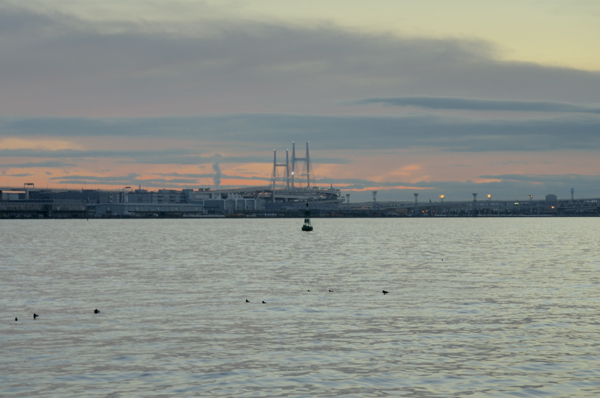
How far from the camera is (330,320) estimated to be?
2433 cm

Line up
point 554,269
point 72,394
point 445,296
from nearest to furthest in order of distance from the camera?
point 72,394, point 445,296, point 554,269

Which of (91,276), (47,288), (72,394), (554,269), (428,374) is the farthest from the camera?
(554,269)

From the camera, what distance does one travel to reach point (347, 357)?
1820 cm

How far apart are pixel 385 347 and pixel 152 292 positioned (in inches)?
618

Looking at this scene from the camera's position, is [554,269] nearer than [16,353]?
No

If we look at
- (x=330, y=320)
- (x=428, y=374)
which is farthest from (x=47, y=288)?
(x=428, y=374)

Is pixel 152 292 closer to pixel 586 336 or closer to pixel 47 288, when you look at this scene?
pixel 47 288

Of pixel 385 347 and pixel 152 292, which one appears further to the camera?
pixel 152 292

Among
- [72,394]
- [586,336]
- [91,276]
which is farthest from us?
[91,276]

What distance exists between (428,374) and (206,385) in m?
4.78

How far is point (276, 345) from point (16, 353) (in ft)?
21.1

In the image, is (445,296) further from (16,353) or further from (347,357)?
(16,353)

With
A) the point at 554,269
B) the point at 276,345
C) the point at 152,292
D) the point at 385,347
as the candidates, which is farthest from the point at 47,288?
the point at 554,269

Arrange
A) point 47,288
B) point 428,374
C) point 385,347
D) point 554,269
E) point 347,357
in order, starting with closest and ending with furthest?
point 428,374, point 347,357, point 385,347, point 47,288, point 554,269
